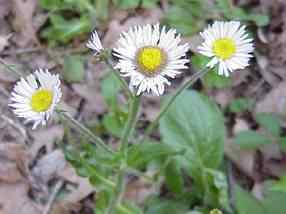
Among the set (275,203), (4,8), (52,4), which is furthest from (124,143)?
(4,8)

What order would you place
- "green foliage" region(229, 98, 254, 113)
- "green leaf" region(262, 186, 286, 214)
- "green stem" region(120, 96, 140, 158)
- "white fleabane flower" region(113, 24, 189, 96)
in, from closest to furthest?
1. "white fleabane flower" region(113, 24, 189, 96)
2. "green stem" region(120, 96, 140, 158)
3. "green leaf" region(262, 186, 286, 214)
4. "green foliage" region(229, 98, 254, 113)

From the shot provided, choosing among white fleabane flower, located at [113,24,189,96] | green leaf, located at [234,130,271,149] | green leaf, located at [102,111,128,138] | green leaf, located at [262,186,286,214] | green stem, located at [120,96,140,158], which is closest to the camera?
white fleabane flower, located at [113,24,189,96]

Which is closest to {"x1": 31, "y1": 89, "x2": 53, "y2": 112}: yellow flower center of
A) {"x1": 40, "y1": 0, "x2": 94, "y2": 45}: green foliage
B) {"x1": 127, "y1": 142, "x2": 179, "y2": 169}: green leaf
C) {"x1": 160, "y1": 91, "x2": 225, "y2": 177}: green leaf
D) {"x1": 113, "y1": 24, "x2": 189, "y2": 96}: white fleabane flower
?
{"x1": 113, "y1": 24, "x2": 189, "y2": 96}: white fleabane flower

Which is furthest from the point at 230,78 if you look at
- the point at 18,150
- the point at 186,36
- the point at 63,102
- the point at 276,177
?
the point at 18,150

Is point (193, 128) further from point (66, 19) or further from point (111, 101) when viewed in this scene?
point (66, 19)

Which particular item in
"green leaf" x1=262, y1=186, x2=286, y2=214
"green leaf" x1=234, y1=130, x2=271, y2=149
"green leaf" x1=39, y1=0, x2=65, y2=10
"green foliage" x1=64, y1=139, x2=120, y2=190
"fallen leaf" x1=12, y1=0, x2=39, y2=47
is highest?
"green leaf" x1=39, y1=0, x2=65, y2=10

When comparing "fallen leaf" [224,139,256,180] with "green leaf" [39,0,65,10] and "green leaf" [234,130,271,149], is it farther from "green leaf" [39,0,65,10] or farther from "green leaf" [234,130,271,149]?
"green leaf" [39,0,65,10]

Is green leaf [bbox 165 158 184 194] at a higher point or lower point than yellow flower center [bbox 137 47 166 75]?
lower

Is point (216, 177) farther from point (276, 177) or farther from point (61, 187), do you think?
point (61, 187)
